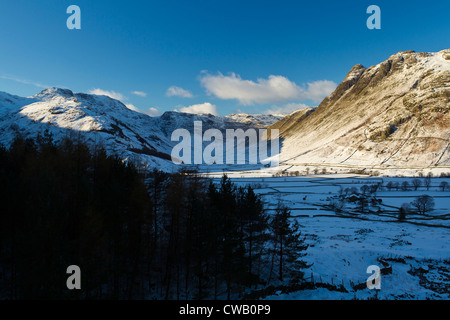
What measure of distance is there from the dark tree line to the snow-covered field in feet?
17.9

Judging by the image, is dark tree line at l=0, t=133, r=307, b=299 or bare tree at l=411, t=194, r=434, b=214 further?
bare tree at l=411, t=194, r=434, b=214

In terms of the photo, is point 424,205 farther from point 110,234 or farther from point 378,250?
point 110,234

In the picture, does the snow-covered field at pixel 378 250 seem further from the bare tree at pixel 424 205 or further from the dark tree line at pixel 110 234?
the dark tree line at pixel 110 234

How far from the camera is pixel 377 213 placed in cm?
6850

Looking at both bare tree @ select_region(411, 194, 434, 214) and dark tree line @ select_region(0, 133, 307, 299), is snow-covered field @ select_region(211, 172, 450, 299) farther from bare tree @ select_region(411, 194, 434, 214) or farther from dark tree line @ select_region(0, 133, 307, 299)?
dark tree line @ select_region(0, 133, 307, 299)

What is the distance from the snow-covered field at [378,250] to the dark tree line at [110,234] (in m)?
5.44

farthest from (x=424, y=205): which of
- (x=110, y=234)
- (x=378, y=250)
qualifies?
(x=110, y=234)

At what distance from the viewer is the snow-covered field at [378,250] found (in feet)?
78.5

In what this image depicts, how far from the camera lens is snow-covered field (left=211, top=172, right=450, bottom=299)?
23922 mm

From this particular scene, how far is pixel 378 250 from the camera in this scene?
34.4 meters

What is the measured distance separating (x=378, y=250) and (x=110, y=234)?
37.1m

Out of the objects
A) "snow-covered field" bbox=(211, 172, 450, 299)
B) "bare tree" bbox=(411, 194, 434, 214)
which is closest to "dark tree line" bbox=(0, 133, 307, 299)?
"snow-covered field" bbox=(211, 172, 450, 299)
